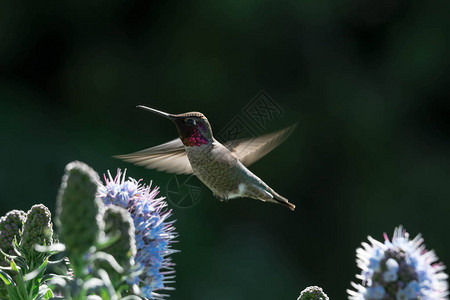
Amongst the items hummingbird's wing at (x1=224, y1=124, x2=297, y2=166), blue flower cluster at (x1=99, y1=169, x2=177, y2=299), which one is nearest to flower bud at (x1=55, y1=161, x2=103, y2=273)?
blue flower cluster at (x1=99, y1=169, x2=177, y2=299)

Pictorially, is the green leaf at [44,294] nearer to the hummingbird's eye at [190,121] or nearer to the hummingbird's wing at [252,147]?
the hummingbird's eye at [190,121]

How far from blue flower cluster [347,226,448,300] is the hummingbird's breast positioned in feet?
5.77

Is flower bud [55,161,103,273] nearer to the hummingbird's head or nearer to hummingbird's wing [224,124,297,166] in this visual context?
the hummingbird's head

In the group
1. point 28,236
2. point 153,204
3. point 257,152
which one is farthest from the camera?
point 257,152

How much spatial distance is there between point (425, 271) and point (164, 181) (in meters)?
5.37

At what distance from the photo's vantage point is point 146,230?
215cm

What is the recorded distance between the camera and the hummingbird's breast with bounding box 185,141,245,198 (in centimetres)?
336

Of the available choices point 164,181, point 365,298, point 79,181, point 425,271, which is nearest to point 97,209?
point 79,181

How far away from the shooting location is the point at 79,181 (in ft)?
4.35

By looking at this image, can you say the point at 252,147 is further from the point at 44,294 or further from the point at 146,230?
the point at 44,294

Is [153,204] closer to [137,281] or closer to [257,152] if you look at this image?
[137,281]

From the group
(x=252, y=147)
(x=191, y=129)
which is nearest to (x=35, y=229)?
(x=191, y=129)

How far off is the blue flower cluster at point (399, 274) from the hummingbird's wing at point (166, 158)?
177 centimetres

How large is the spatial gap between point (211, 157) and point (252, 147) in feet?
1.28
